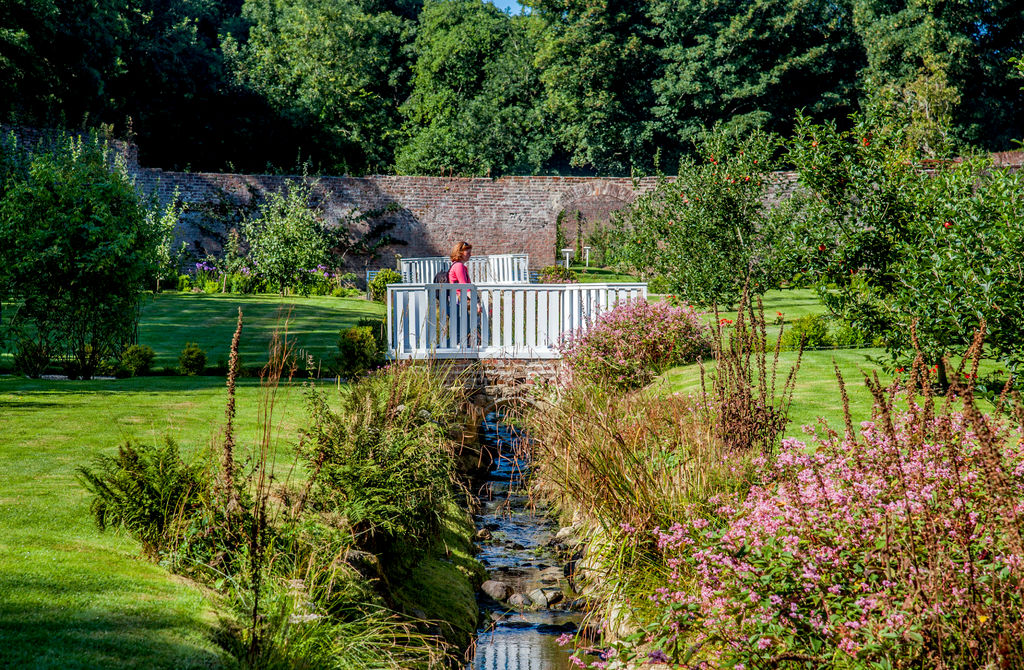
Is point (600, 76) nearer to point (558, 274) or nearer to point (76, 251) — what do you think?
point (558, 274)

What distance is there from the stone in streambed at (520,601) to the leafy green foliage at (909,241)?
294 cm

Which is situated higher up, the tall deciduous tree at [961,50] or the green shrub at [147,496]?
the tall deciduous tree at [961,50]

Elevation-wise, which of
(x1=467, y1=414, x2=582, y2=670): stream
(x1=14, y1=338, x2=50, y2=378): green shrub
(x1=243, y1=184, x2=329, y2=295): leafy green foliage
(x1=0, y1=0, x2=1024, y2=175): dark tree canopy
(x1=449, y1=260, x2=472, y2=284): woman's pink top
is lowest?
(x1=467, y1=414, x2=582, y2=670): stream

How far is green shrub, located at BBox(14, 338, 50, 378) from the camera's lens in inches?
378

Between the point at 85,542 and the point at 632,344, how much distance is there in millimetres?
6282

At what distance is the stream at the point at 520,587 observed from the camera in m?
5.04

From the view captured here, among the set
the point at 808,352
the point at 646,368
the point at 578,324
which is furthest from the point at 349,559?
the point at 808,352

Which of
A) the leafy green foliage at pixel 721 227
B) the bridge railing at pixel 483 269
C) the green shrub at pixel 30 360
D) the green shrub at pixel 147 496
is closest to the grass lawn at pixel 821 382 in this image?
the leafy green foliage at pixel 721 227

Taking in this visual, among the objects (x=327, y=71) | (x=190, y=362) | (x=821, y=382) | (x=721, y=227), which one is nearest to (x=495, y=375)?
(x=821, y=382)

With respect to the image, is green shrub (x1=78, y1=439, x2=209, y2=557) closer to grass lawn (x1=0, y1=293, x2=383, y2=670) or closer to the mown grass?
grass lawn (x1=0, y1=293, x2=383, y2=670)

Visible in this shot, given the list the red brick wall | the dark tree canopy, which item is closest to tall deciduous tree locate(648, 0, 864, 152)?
the dark tree canopy

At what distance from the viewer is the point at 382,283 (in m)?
20.6

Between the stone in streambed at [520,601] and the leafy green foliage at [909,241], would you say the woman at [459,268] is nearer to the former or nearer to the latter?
the leafy green foliage at [909,241]

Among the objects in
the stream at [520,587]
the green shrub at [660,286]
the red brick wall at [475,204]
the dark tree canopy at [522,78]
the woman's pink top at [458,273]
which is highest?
the dark tree canopy at [522,78]
